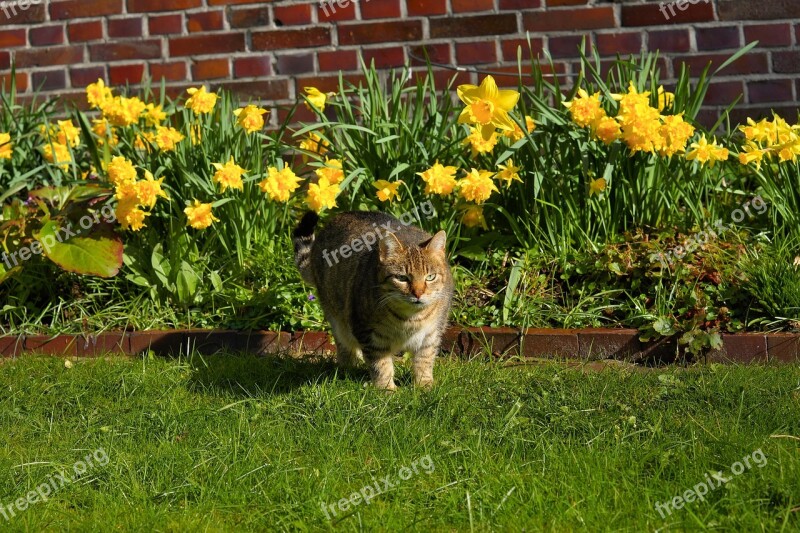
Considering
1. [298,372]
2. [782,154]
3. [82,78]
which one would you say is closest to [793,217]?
[782,154]

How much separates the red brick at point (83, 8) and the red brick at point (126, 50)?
0.21 meters

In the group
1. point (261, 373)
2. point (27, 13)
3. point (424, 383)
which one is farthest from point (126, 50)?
point (424, 383)

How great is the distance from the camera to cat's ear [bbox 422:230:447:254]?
13.6 ft

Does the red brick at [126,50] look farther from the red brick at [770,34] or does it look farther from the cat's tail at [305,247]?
the red brick at [770,34]

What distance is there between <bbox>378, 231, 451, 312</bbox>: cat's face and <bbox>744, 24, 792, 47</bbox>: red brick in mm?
2905

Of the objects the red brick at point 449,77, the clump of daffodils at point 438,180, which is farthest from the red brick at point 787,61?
the clump of daffodils at point 438,180

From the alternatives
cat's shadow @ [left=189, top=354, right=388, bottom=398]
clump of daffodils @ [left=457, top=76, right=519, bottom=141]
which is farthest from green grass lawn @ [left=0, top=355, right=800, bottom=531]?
clump of daffodils @ [left=457, top=76, right=519, bottom=141]

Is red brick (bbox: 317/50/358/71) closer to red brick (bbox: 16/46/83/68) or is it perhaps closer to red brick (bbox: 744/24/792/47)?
red brick (bbox: 16/46/83/68)

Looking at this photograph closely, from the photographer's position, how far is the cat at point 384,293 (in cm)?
412

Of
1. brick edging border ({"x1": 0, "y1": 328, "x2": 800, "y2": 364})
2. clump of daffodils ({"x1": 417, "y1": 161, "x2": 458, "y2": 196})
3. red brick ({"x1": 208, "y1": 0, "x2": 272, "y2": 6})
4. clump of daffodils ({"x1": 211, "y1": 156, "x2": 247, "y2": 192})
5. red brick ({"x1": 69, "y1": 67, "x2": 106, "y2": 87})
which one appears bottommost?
brick edging border ({"x1": 0, "y1": 328, "x2": 800, "y2": 364})

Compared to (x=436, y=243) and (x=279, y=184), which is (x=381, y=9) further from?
(x=436, y=243)

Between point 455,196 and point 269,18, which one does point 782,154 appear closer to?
point 455,196

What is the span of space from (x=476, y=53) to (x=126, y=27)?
2.30 metres

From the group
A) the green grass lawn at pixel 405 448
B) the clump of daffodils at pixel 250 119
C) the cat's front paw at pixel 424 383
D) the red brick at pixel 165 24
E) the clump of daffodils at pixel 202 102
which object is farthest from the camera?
the red brick at pixel 165 24
